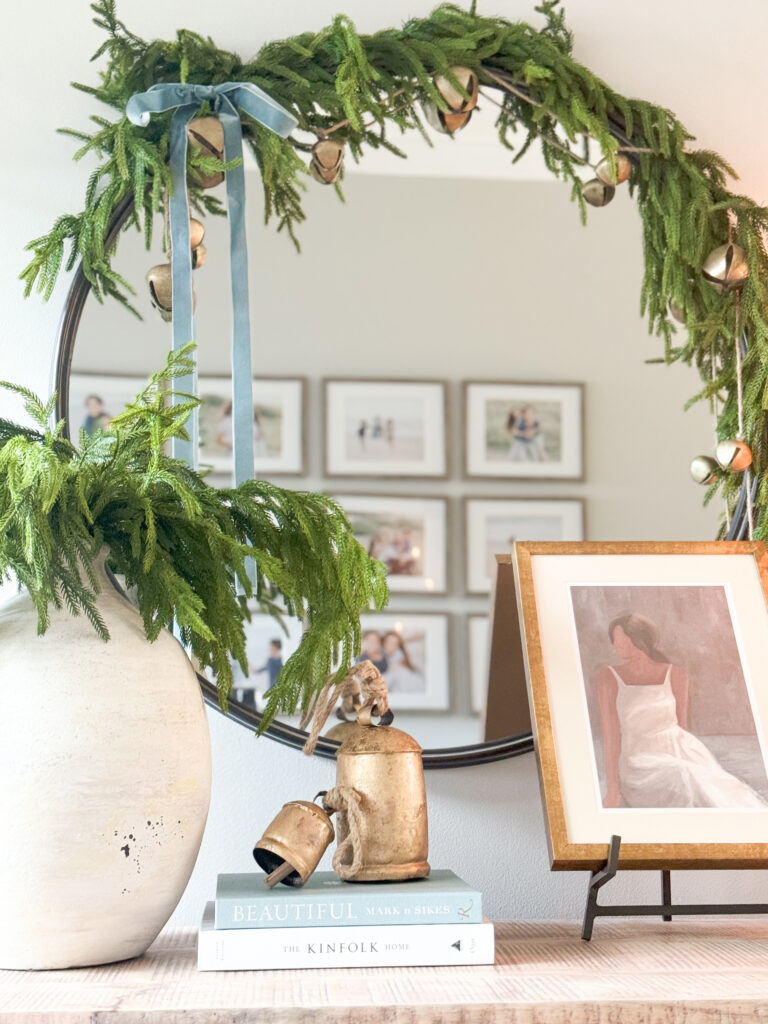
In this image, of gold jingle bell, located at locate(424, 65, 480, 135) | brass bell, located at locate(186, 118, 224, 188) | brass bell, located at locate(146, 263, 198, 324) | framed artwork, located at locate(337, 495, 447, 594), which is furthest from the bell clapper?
gold jingle bell, located at locate(424, 65, 480, 135)

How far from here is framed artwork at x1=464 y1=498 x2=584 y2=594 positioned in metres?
1.23

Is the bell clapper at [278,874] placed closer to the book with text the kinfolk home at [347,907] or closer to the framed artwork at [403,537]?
the book with text the kinfolk home at [347,907]

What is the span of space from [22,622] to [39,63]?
0.70 meters

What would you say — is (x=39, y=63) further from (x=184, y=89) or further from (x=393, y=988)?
(x=393, y=988)

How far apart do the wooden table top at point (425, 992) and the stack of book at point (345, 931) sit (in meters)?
0.01

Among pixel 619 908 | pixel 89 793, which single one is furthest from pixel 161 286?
pixel 619 908

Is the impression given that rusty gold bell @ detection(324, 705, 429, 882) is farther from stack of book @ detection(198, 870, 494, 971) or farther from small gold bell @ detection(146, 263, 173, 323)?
small gold bell @ detection(146, 263, 173, 323)

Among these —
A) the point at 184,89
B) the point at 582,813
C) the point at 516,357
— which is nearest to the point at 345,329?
the point at 516,357

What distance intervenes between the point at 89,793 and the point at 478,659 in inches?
19.7

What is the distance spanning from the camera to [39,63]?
1238 millimetres

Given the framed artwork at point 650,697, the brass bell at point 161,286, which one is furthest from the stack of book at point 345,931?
the brass bell at point 161,286

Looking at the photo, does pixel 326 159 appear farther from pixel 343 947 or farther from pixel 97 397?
pixel 343 947

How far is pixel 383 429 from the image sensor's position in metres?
1.23

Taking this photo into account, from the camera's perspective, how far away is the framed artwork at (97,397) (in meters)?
1.20
